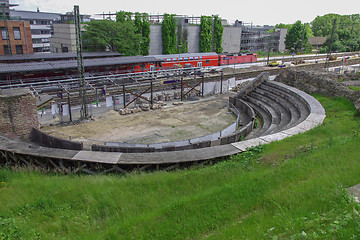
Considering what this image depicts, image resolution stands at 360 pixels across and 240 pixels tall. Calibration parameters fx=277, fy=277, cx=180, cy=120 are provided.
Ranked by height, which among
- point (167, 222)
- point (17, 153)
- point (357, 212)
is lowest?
point (17, 153)

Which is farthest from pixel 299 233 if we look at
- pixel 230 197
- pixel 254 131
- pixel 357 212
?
pixel 254 131

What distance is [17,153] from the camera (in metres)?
13.6

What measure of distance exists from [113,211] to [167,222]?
2.05 m

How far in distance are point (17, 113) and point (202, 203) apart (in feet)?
51.5

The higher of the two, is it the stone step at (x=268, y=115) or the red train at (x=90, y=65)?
the red train at (x=90, y=65)

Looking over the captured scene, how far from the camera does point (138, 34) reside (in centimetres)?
5916

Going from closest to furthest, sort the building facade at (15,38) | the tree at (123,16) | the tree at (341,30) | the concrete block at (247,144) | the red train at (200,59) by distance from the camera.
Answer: the concrete block at (247,144) < the building facade at (15,38) < the red train at (200,59) < the tree at (123,16) < the tree at (341,30)

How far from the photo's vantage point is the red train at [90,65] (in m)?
34.5

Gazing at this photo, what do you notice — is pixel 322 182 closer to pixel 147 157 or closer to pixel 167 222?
pixel 167 222

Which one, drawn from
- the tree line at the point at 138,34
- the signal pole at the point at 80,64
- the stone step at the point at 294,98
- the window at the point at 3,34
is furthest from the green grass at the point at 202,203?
the tree line at the point at 138,34

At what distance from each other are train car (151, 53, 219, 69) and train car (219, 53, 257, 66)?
1.93 metres

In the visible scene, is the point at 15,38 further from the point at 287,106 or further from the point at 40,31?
the point at 287,106

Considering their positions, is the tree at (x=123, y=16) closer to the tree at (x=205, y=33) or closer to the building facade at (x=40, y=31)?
the tree at (x=205, y=33)

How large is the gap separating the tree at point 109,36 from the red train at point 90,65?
30.1 ft
